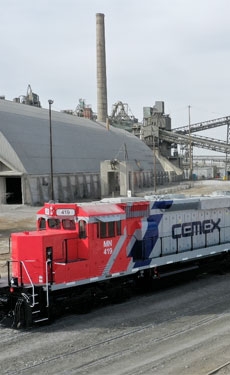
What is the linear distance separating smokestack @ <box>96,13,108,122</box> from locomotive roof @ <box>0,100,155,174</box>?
12397 mm

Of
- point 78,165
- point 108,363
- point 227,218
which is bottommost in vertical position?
point 108,363

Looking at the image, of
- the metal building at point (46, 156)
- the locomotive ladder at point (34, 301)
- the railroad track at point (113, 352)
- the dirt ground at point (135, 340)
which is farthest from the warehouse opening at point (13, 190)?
the railroad track at point (113, 352)

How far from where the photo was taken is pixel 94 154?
207 ft

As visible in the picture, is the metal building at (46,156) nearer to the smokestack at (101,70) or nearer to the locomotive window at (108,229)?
the smokestack at (101,70)

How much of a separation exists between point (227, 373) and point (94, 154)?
181 feet

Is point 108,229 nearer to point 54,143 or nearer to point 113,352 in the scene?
point 113,352

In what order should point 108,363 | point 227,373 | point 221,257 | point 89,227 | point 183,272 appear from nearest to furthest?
point 227,373 → point 108,363 → point 89,227 → point 183,272 → point 221,257

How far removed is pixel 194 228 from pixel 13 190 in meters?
35.9

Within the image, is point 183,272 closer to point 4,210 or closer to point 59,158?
point 4,210

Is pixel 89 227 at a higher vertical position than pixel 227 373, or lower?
higher

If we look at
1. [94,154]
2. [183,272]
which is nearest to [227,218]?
[183,272]

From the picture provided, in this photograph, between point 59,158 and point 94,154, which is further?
point 94,154

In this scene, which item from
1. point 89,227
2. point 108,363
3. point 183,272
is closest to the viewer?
point 108,363

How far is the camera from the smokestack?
290 ft
